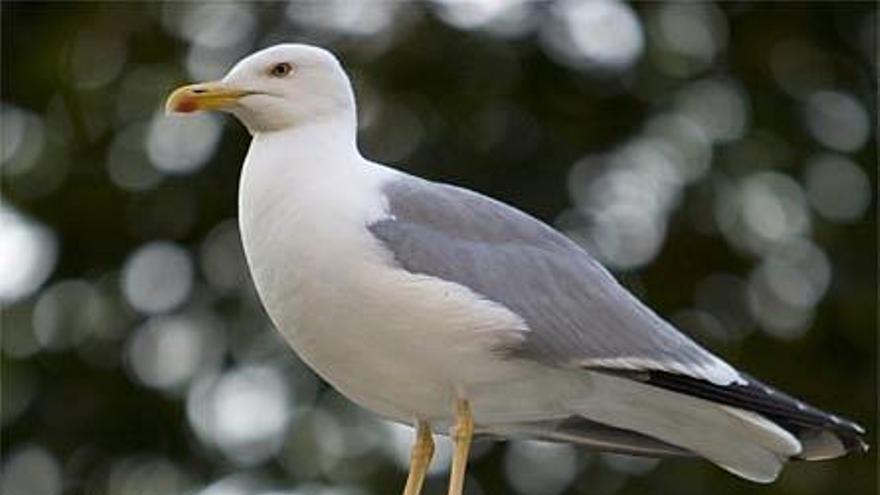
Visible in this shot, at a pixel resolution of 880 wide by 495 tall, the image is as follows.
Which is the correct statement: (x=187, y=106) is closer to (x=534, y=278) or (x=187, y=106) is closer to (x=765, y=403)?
(x=534, y=278)

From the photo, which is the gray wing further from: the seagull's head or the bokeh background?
the bokeh background

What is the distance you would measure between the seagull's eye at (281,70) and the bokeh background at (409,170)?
5076mm

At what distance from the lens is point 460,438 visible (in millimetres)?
4508

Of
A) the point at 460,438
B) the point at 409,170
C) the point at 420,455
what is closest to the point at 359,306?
the point at 460,438

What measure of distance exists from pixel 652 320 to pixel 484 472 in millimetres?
5258

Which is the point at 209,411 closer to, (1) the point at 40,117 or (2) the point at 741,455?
(1) the point at 40,117

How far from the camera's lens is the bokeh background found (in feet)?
32.5

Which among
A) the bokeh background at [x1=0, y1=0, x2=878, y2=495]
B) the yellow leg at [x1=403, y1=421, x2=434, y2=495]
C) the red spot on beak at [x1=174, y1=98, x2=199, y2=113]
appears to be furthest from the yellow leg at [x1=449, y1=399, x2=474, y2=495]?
the bokeh background at [x1=0, y1=0, x2=878, y2=495]

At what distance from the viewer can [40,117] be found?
10680 millimetres

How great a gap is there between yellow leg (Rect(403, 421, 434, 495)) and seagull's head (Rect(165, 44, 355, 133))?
536mm

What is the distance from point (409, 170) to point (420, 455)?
5139 mm

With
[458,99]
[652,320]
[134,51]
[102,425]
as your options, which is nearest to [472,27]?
[458,99]

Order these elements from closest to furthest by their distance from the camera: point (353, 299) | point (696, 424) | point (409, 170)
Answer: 1. point (353, 299)
2. point (696, 424)
3. point (409, 170)

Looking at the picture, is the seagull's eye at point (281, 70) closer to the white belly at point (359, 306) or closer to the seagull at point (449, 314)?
the seagull at point (449, 314)
